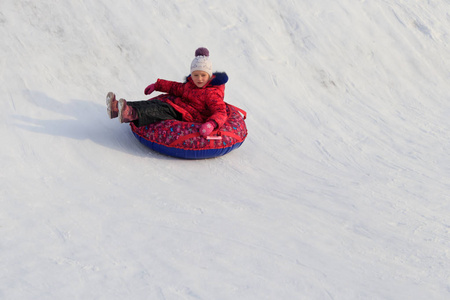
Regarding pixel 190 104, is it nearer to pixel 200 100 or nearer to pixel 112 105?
pixel 200 100

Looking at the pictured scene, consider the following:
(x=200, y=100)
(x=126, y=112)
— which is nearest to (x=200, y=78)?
(x=200, y=100)

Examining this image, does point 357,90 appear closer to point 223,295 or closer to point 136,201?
point 136,201

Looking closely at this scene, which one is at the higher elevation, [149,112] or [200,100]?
[200,100]

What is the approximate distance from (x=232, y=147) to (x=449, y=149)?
223 cm

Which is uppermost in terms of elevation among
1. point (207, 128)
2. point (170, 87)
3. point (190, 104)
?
point (170, 87)

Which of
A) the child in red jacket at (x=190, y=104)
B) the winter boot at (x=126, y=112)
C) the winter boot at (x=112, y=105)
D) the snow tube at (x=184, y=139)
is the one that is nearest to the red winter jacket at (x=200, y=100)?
the child in red jacket at (x=190, y=104)

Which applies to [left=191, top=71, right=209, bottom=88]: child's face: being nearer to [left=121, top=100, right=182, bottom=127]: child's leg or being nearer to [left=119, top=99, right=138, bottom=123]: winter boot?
[left=121, top=100, right=182, bottom=127]: child's leg

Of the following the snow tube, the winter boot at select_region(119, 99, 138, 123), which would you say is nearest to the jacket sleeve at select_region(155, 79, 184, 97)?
the snow tube

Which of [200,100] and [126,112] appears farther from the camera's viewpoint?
[200,100]

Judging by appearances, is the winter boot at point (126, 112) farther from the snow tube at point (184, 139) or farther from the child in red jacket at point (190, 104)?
the snow tube at point (184, 139)

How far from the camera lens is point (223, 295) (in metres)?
2.34

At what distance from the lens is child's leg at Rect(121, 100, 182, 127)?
391 cm

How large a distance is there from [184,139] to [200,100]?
455 millimetres

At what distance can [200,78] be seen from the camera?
413 cm
